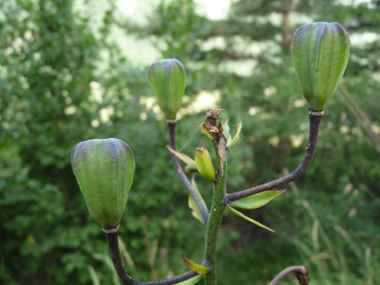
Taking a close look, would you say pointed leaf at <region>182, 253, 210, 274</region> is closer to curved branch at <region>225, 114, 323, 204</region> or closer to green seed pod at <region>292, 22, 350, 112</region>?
curved branch at <region>225, 114, 323, 204</region>

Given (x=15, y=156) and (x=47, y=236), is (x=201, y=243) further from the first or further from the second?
(x=15, y=156)

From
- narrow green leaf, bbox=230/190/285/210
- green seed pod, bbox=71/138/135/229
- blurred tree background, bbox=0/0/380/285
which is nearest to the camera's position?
green seed pod, bbox=71/138/135/229

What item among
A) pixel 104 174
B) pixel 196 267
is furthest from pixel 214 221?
pixel 104 174

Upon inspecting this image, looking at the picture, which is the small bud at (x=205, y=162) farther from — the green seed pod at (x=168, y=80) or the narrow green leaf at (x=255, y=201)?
the green seed pod at (x=168, y=80)

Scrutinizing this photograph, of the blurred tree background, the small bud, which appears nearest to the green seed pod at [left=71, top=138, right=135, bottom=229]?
the small bud

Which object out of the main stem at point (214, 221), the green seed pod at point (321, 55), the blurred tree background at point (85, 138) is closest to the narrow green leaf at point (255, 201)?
the main stem at point (214, 221)

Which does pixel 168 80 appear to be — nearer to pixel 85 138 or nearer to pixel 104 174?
pixel 104 174
